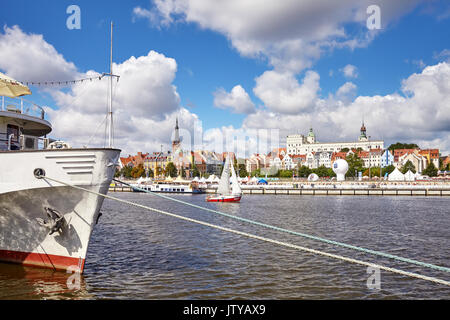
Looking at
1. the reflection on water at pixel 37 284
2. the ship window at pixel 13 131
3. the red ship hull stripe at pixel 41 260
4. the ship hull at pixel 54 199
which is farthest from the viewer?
the ship window at pixel 13 131

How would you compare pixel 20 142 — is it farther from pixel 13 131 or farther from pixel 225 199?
pixel 225 199

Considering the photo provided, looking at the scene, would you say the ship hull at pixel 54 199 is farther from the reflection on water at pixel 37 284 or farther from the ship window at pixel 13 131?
the ship window at pixel 13 131

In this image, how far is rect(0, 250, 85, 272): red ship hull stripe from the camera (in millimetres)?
11953

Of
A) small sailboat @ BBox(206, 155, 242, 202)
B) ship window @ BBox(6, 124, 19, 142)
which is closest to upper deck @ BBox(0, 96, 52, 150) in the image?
ship window @ BBox(6, 124, 19, 142)

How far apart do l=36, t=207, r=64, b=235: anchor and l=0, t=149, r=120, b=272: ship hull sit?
0.03 m

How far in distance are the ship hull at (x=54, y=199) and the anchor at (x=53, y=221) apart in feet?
0.11

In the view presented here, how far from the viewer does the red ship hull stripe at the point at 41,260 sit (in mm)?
11953

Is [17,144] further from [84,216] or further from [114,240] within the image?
[114,240]

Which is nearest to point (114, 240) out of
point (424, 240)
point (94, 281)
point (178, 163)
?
Result: point (94, 281)

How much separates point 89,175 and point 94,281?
403cm

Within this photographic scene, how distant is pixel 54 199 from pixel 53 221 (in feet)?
2.31

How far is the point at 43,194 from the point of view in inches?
441

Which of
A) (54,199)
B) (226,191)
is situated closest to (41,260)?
(54,199)

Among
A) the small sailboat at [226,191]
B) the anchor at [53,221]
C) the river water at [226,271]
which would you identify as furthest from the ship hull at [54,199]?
the small sailboat at [226,191]
